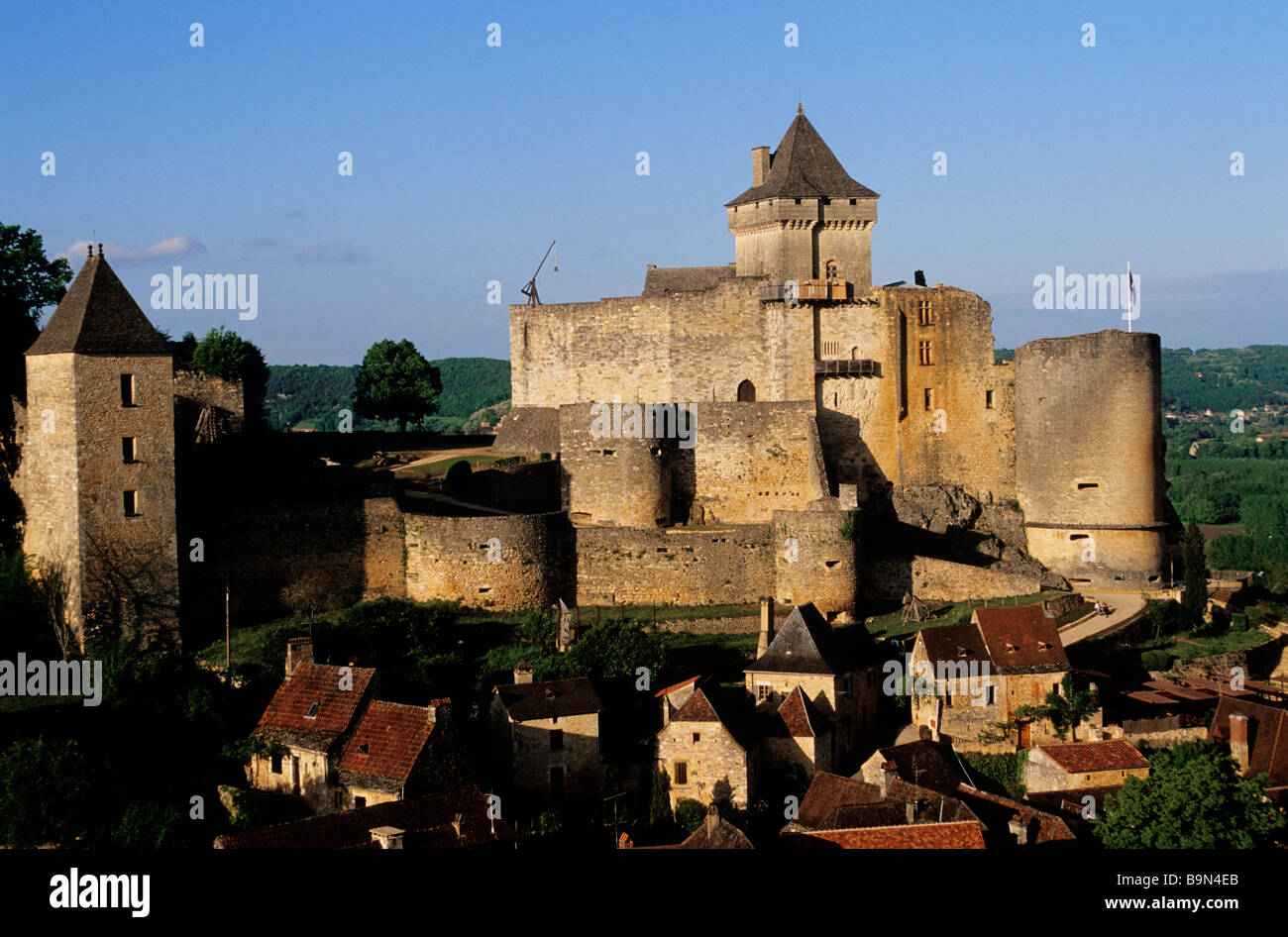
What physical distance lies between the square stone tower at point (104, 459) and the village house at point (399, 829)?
34.3 ft

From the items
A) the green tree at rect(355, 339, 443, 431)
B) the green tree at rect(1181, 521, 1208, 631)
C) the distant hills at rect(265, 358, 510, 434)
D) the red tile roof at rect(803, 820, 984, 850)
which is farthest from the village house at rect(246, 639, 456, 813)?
the distant hills at rect(265, 358, 510, 434)

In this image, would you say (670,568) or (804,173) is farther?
(804,173)

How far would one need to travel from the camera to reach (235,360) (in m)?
52.2

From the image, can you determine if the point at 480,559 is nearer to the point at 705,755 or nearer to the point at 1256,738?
the point at 705,755

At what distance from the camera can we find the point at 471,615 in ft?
109

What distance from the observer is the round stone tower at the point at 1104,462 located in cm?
3944

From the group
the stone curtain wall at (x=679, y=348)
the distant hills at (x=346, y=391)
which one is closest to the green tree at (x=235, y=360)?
the stone curtain wall at (x=679, y=348)

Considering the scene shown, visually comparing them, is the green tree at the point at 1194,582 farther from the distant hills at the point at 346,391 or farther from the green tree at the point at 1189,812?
the distant hills at the point at 346,391

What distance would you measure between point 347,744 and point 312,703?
1.96 m

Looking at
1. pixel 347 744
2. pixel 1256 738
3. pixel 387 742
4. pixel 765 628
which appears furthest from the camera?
pixel 765 628

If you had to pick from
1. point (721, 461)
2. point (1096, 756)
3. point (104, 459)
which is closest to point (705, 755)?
point (1096, 756)
